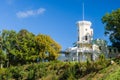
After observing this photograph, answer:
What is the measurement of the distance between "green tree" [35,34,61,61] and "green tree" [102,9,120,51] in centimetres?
688

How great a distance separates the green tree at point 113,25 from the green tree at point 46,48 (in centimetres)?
688

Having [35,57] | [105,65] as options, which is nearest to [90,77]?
[105,65]

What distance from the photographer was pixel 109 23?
54219 mm

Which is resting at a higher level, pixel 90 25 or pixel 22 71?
pixel 90 25

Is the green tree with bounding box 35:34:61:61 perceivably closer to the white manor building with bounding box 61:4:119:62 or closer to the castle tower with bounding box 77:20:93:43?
the white manor building with bounding box 61:4:119:62

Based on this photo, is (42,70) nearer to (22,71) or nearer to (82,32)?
(22,71)

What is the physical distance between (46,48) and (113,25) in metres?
8.82

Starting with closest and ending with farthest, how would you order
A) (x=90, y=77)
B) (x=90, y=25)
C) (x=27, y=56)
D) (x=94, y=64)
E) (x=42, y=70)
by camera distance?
(x=90, y=77)
(x=94, y=64)
(x=42, y=70)
(x=27, y=56)
(x=90, y=25)

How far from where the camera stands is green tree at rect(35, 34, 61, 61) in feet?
174

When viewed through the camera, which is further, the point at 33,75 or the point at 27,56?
the point at 27,56

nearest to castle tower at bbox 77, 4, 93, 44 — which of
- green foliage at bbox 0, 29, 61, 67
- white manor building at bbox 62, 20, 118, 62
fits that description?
white manor building at bbox 62, 20, 118, 62

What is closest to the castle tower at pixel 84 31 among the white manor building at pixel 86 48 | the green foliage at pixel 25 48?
the white manor building at pixel 86 48

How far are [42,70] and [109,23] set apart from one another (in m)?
16.5

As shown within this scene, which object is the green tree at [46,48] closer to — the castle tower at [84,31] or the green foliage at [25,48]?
the green foliage at [25,48]
